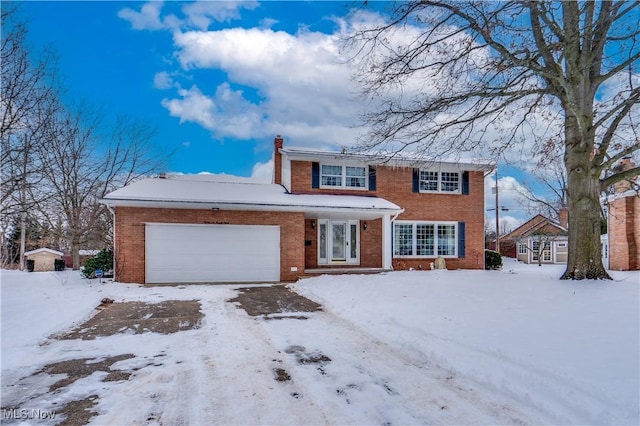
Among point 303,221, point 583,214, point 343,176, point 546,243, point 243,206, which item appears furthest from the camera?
point 546,243

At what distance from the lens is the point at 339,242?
17.4 m

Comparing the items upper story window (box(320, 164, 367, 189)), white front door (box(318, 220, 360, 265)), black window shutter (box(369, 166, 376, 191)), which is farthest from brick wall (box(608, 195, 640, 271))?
white front door (box(318, 220, 360, 265))

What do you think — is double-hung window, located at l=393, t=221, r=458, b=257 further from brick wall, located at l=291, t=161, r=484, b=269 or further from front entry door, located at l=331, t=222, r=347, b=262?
front entry door, located at l=331, t=222, r=347, b=262

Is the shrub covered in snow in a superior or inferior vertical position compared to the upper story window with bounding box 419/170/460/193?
inferior

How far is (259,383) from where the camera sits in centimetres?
407

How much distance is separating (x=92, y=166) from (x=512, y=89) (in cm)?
2269

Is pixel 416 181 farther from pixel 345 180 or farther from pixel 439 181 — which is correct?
pixel 345 180

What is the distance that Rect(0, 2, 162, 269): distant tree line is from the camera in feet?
35.8

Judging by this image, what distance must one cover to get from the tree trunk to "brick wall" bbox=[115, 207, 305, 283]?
29.0ft

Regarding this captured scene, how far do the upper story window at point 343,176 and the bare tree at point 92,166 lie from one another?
510 inches

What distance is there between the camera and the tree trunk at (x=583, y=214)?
948 cm

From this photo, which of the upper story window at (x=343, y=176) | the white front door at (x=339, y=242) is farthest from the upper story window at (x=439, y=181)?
the white front door at (x=339, y=242)

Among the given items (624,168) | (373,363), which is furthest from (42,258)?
(624,168)

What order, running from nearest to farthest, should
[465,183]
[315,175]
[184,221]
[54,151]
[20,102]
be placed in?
1. [20,102]
2. [184,221]
3. [315,175]
4. [465,183]
5. [54,151]
